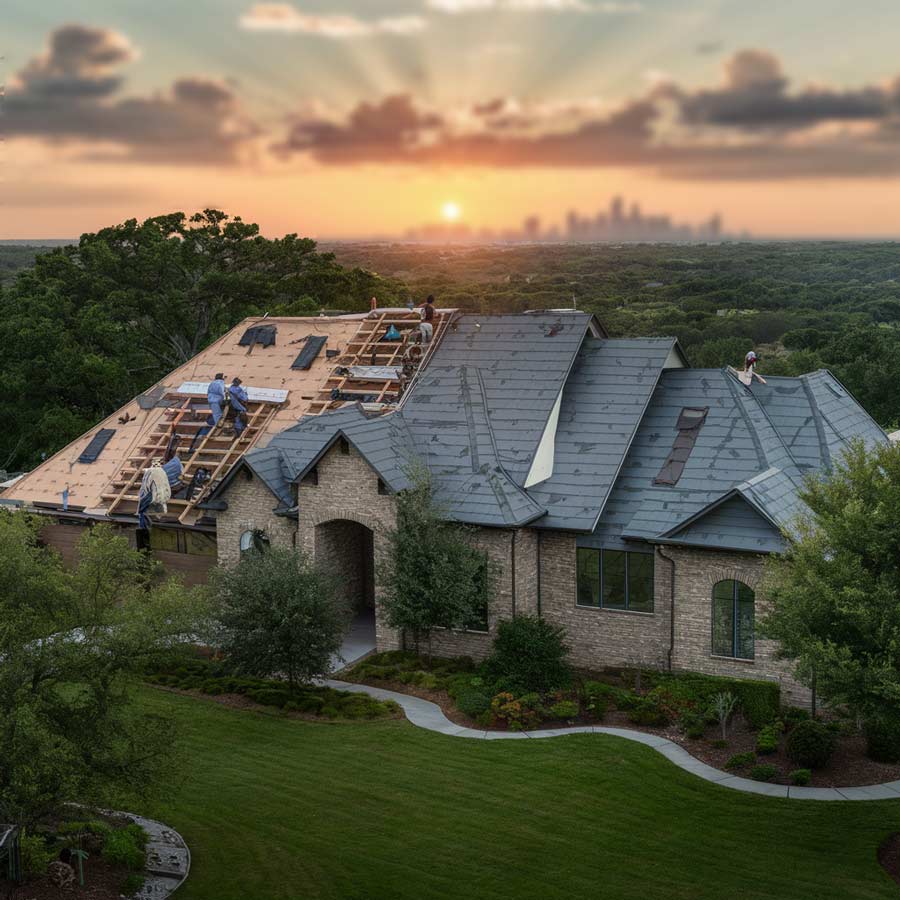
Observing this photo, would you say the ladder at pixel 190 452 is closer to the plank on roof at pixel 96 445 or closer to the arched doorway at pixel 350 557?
the plank on roof at pixel 96 445

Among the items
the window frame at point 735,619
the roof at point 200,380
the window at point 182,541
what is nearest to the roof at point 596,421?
the window frame at point 735,619

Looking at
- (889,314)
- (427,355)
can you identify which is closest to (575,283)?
(889,314)

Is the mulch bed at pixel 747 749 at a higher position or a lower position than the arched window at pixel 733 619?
lower

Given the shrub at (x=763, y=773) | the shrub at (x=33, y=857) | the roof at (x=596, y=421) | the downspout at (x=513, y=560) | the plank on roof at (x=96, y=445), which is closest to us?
→ the shrub at (x=33, y=857)

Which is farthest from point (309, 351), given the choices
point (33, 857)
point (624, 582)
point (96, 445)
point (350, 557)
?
point (33, 857)

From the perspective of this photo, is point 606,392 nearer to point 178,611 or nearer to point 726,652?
point 726,652

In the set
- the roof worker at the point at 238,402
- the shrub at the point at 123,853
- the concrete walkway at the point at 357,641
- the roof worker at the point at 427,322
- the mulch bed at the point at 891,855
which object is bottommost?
the mulch bed at the point at 891,855

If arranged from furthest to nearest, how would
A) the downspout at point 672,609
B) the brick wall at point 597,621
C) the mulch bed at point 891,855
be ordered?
the brick wall at point 597,621, the downspout at point 672,609, the mulch bed at point 891,855
